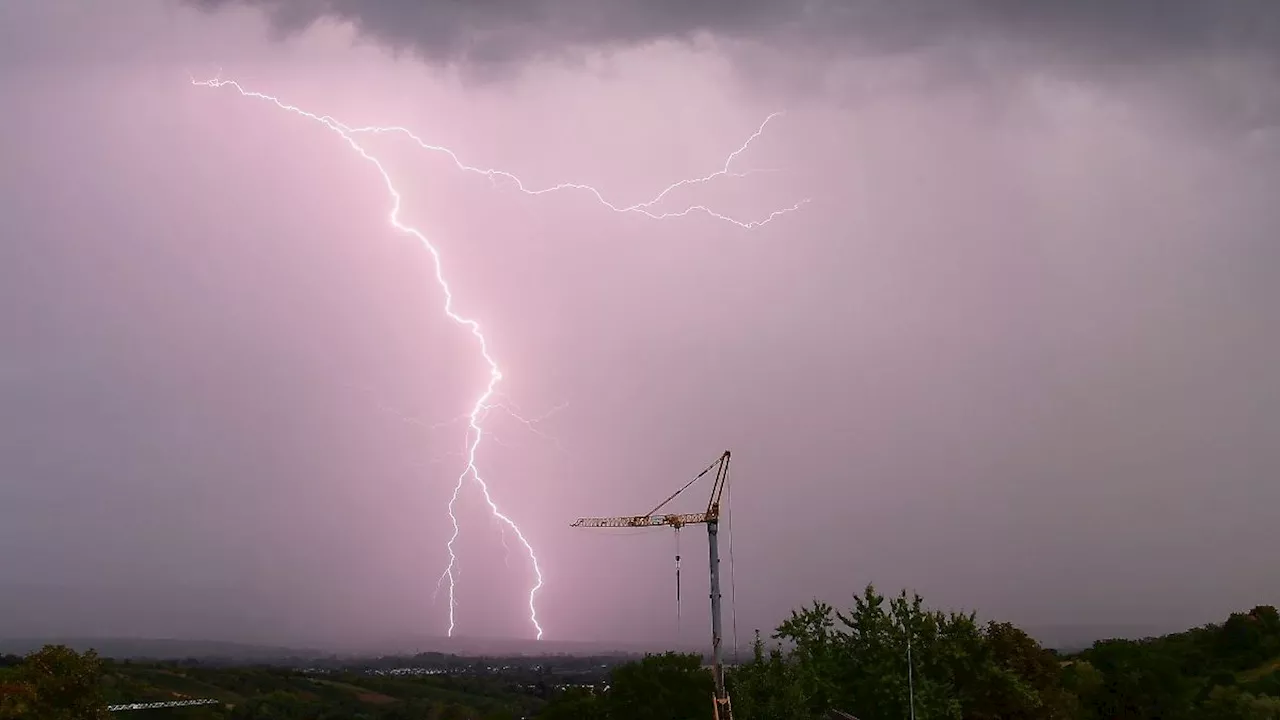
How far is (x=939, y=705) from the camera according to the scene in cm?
5538

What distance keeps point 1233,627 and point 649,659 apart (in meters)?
61.5

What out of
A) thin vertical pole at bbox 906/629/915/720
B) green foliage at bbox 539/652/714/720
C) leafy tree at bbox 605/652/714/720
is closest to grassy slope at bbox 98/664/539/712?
green foliage at bbox 539/652/714/720

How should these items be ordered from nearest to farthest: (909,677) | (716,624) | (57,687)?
(909,677), (57,687), (716,624)

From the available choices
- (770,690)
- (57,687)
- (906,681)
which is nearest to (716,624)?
(770,690)

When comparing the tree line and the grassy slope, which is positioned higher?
the tree line

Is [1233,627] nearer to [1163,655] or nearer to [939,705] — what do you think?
[1163,655]

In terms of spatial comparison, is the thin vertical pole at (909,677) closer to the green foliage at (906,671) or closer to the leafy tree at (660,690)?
the green foliage at (906,671)

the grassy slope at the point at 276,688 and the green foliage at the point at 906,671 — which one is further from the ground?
the green foliage at the point at 906,671

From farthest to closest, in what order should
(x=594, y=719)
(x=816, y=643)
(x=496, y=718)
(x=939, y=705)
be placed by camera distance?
(x=496, y=718) < (x=594, y=719) < (x=816, y=643) < (x=939, y=705)

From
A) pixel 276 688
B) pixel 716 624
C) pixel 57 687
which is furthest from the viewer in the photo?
pixel 276 688

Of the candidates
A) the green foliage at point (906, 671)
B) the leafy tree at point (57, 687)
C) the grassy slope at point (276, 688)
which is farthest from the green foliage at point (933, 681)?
the grassy slope at point (276, 688)

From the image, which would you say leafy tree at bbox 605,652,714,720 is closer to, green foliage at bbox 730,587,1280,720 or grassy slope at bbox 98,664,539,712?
green foliage at bbox 730,587,1280,720

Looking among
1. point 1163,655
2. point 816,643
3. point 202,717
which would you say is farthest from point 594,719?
point 202,717

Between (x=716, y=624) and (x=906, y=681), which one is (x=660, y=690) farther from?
(x=906, y=681)
